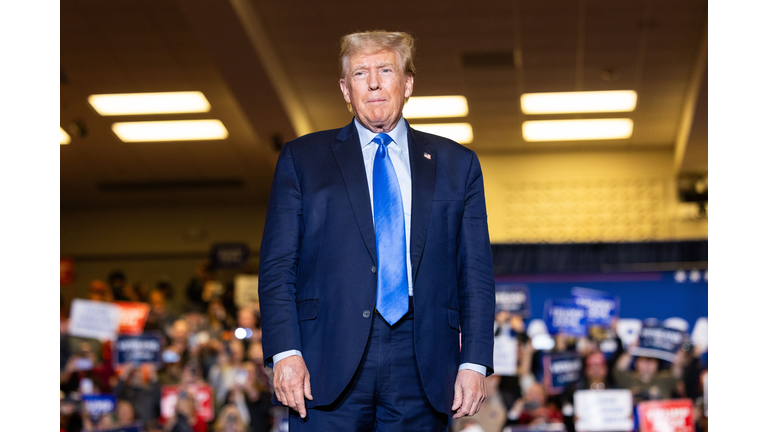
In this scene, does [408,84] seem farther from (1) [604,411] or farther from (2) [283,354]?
(1) [604,411]

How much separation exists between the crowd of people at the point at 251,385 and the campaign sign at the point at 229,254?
5.03 meters

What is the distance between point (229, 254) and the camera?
12.1 m

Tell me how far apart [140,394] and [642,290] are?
4.45 m

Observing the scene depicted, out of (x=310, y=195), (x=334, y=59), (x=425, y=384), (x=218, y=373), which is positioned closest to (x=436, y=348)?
(x=425, y=384)

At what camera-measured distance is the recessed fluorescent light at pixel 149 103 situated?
827cm

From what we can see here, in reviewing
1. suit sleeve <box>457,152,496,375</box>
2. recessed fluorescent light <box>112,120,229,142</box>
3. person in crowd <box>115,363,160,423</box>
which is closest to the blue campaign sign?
person in crowd <box>115,363,160,423</box>

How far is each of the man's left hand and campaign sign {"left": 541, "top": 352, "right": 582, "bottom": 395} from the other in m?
5.10

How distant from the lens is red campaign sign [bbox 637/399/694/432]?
6.17 metres

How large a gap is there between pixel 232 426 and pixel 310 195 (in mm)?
5146

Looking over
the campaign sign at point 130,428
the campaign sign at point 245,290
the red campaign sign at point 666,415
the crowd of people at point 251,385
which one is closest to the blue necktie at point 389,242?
the crowd of people at point 251,385

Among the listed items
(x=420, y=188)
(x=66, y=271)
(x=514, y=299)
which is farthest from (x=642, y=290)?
(x=66, y=271)

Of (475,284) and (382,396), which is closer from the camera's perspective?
(382,396)

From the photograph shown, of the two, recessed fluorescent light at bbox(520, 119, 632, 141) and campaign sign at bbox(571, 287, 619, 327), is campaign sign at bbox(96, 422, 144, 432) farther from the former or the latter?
recessed fluorescent light at bbox(520, 119, 632, 141)

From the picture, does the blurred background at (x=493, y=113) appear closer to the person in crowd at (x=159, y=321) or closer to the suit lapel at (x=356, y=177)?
the person in crowd at (x=159, y=321)
